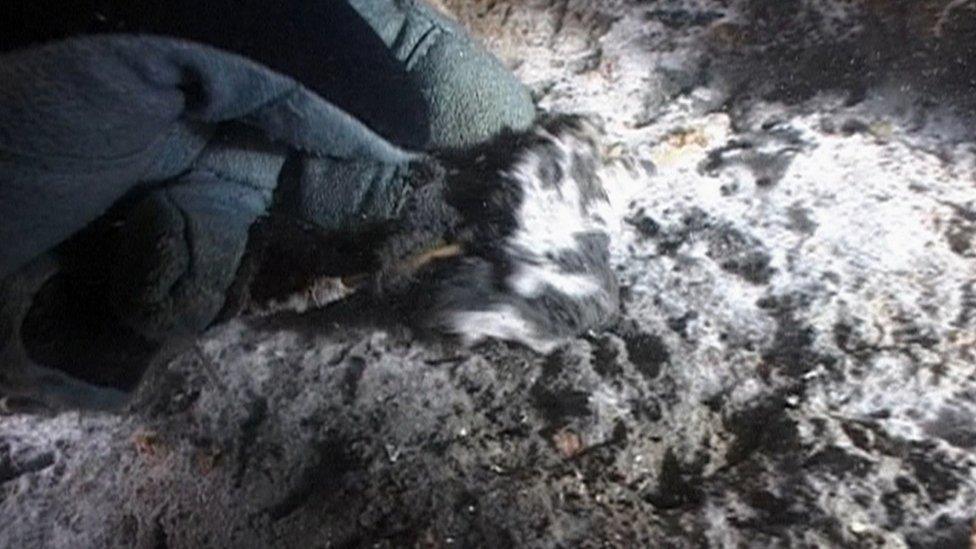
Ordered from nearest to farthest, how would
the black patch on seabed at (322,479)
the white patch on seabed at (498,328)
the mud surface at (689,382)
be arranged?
the mud surface at (689,382) < the black patch on seabed at (322,479) < the white patch on seabed at (498,328)

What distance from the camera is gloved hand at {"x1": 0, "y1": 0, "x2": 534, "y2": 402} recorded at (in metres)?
0.97

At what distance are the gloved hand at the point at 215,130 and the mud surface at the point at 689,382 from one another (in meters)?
0.25

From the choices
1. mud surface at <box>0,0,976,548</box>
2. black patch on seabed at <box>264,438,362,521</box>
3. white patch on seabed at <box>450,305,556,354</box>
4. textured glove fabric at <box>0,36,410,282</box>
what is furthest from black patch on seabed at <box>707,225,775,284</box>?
black patch on seabed at <box>264,438,362,521</box>

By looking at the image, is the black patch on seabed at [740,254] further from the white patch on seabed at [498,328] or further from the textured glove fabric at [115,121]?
the textured glove fabric at [115,121]

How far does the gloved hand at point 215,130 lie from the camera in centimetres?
97

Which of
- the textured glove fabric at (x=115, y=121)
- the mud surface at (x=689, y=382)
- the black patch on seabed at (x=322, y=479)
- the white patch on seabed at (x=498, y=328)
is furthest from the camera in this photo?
the white patch on seabed at (x=498, y=328)

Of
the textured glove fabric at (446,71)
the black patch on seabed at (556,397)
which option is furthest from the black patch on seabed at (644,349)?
the textured glove fabric at (446,71)

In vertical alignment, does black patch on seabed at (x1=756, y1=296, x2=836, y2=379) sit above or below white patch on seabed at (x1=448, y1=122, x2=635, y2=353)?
above

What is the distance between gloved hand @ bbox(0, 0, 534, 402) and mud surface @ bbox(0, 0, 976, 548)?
0.81 ft

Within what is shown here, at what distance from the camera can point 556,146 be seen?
1.49m

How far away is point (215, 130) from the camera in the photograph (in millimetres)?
1231

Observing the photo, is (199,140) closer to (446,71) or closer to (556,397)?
(446,71)

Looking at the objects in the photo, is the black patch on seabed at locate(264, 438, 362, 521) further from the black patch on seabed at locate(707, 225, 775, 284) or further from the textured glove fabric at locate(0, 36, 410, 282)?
the black patch on seabed at locate(707, 225, 775, 284)

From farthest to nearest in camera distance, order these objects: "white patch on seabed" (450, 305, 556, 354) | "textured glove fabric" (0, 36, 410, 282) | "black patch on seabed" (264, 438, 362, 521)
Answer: "white patch on seabed" (450, 305, 556, 354), "black patch on seabed" (264, 438, 362, 521), "textured glove fabric" (0, 36, 410, 282)
